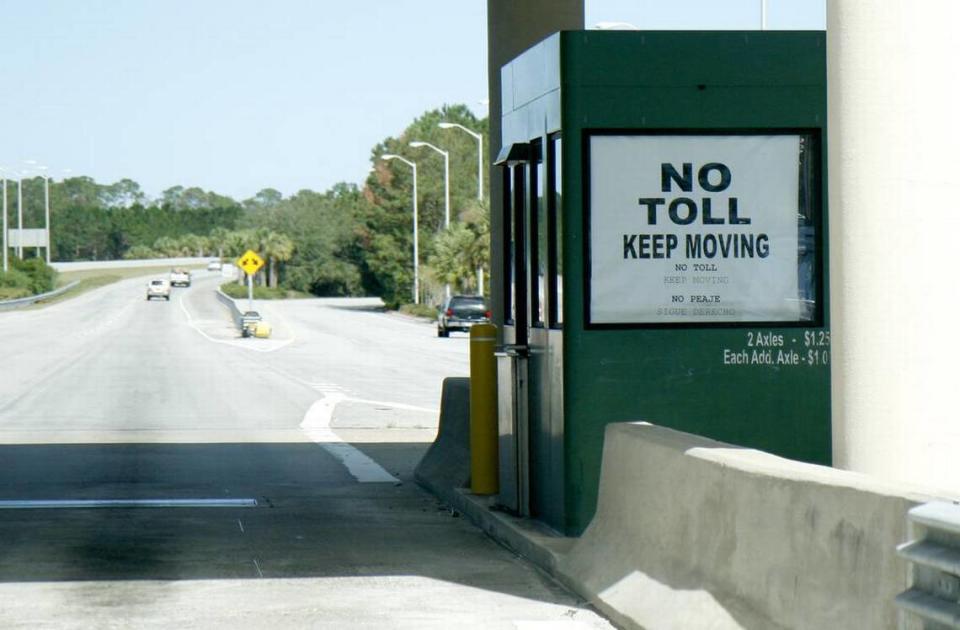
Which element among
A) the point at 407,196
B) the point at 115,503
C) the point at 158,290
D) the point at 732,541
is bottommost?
the point at 115,503

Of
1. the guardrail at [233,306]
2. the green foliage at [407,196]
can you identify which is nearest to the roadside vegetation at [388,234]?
the green foliage at [407,196]

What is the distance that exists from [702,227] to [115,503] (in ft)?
19.6

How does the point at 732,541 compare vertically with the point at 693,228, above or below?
below

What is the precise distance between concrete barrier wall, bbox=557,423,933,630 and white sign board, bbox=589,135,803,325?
1273 millimetres

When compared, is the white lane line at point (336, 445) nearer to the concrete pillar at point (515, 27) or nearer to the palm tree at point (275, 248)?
the concrete pillar at point (515, 27)

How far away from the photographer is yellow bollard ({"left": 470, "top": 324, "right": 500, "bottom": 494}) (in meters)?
12.3

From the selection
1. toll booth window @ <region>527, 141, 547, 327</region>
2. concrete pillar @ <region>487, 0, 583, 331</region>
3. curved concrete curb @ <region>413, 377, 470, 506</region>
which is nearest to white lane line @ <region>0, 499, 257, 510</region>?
curved concrete curb @ <region>413, 377, 470, 506</region>

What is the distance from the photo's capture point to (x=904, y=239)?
7117 mm

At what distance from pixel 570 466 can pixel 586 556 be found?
971 millimetres

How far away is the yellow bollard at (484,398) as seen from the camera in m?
12.3

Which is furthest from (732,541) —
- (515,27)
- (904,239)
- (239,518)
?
(515,27)

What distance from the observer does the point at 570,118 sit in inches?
390

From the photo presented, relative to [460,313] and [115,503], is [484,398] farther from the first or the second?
[460,313]

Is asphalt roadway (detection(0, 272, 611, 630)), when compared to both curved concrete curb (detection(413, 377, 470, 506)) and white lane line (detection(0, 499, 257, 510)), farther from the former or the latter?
curved concrete curb (detection(413, 377, 470, 506))
